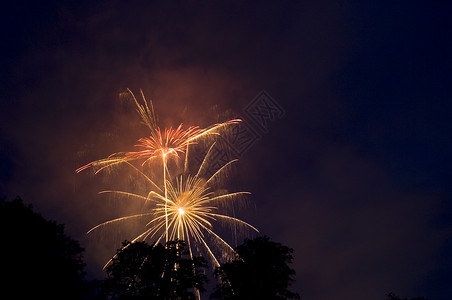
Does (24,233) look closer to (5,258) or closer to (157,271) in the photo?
(5,258)

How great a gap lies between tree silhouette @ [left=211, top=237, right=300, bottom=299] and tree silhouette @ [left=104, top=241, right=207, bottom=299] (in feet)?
13.4

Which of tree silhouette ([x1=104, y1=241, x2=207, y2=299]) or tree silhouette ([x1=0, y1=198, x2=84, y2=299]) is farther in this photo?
tree silhouette ([x1=104, y1=241, x2=207, y2=299])

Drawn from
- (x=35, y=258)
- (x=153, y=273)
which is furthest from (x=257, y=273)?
(x=35, y=258)

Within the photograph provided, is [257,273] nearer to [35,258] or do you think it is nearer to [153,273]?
[153,273]

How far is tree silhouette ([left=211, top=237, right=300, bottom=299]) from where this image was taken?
30188 mm

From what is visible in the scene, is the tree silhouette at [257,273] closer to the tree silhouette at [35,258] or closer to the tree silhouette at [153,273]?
the tree silhouette at [153,273]

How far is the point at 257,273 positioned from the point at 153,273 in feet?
33.7

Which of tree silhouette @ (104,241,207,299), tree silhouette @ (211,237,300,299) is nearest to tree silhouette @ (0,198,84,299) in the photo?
tree silhouette @ (104,241,207,299)

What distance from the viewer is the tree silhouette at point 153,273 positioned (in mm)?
27234

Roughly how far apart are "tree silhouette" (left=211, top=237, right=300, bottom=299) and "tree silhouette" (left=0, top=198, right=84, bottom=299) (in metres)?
13.9

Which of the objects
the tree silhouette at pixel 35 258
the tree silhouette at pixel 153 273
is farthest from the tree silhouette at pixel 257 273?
the tree silhouette at pixel 35 258

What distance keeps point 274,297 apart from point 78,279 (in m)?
17.5

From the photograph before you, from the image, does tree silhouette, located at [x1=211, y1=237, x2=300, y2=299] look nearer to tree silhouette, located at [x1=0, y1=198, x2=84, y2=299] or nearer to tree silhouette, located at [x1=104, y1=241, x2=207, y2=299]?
tree silhouette, located at [x1=104, y1=241, x2=207, y2=299]

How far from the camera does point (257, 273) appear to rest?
31.2 meters
